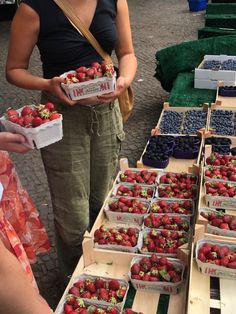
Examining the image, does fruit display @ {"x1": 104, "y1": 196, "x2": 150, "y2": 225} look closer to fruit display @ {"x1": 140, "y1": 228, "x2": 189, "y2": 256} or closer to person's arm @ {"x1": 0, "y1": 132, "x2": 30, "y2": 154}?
fruit display @ {"x1": 140, "y1": 228, "x2": 189, "y2": 256}

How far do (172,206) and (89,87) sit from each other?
0.92m

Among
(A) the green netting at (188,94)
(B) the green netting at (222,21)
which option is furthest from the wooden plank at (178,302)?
(B) the green netting at (222,21)

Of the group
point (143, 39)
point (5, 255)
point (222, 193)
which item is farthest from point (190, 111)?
point (143, 39)

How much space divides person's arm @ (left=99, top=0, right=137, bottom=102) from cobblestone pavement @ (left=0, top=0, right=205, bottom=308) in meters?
1.46

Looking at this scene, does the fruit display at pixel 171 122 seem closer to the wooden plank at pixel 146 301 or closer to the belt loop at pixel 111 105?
the belt loop at pixel 111 105

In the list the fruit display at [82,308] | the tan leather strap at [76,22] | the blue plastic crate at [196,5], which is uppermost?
the tan leather strap at [76,22]

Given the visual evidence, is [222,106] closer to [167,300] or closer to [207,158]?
[207,158]

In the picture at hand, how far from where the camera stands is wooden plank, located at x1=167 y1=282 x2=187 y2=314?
6.32ft

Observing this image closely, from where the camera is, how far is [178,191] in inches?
105

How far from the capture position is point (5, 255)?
892 mm

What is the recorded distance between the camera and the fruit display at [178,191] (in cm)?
263

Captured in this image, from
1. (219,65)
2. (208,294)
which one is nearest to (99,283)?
(208,294)

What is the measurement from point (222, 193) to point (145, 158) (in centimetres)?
76

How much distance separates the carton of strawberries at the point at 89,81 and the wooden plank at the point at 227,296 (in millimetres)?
1096
